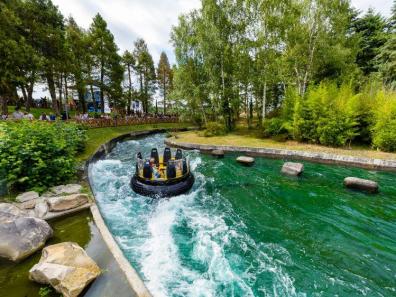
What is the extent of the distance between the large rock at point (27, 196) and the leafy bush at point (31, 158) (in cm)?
24

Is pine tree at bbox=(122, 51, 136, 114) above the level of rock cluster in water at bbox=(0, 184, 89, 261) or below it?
above

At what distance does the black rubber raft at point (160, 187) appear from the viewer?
747 centimetres

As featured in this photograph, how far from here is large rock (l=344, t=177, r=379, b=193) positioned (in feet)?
27.9

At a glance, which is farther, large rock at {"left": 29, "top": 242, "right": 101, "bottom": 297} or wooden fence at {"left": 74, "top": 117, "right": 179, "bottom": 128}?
wooden fence at {"left": 74, "top": 117, "right": 179, "bottom": 128}

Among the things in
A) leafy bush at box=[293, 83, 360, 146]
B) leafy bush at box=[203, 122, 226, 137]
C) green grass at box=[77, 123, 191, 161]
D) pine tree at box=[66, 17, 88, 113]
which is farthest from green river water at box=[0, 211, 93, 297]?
pine tree at box=[66, 17, 88, 113]

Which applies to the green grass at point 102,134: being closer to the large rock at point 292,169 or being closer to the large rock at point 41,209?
the large rock at point 41,209

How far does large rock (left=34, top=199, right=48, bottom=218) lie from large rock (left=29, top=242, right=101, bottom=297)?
201 cm

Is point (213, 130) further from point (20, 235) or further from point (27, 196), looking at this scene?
point (20, 235)

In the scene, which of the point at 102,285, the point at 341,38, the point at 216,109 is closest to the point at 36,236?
the point at 102,285

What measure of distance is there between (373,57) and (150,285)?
3206 centimetres

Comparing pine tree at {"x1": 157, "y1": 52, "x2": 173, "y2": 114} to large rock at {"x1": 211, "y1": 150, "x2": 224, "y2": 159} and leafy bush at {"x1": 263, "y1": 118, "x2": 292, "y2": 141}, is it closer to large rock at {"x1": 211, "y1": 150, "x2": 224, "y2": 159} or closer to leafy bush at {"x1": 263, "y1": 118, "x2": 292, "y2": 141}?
leafy bush at {"x1": 263, "y1": 118, "x2": 292, "y2": 141}

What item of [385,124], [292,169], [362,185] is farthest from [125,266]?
[385,124]

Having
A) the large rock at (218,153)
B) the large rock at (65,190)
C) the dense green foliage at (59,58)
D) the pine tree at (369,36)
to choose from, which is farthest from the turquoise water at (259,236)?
the pine tree at (369,36)

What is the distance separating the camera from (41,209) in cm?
556
